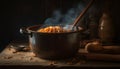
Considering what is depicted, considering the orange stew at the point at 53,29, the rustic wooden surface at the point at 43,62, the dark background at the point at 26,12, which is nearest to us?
the rustic wooden surface at the point at 43,62

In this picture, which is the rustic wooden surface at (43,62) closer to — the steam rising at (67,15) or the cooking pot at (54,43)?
the cooking pot at (54,43)

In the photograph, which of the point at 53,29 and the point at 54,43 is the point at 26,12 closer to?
the point at 53,29

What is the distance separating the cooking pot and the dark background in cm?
55

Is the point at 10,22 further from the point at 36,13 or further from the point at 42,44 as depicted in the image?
the point at 42,44

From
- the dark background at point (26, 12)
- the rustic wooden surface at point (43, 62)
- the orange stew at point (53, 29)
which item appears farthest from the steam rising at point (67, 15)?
the rustic wooden surface at point (43, 62)

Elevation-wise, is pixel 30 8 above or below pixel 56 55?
above

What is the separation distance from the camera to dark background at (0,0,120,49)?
2031 mm

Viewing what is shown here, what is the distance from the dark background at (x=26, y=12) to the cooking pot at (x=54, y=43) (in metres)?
0.55

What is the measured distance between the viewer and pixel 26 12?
2.06 m

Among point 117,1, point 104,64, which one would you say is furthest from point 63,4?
point 104,64

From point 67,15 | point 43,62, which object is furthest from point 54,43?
point 67,15

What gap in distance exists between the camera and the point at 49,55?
4.91 feet

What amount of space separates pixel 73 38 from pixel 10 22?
2.55 feet

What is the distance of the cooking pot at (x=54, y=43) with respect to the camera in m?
1.45
